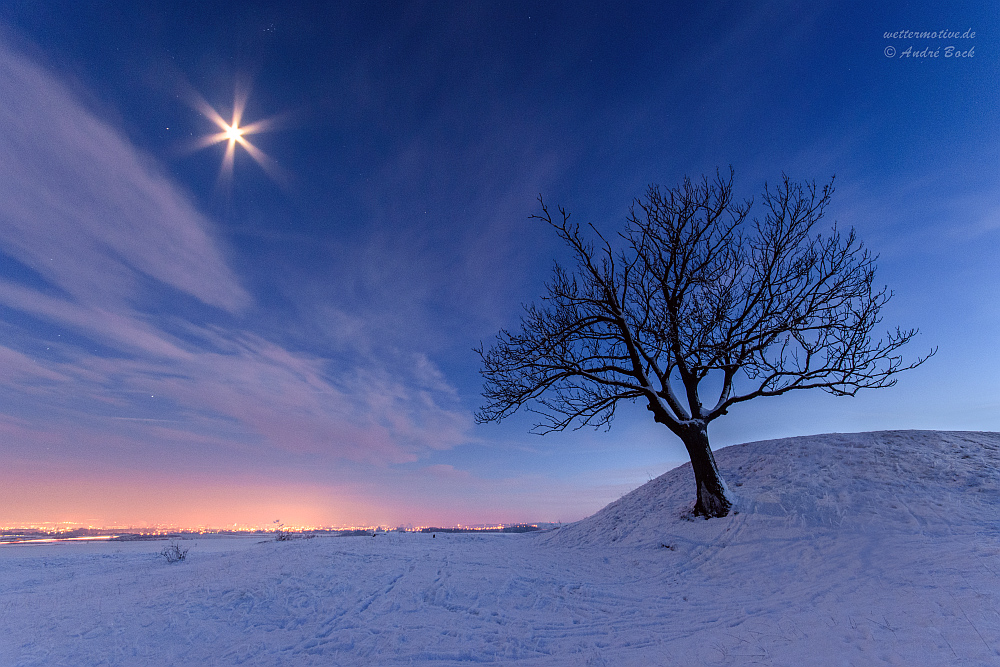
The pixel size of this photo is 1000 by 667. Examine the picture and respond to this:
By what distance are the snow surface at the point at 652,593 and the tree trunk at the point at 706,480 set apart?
0.58 meters

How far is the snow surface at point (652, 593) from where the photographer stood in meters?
6.00

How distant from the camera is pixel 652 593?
9164 millimetres

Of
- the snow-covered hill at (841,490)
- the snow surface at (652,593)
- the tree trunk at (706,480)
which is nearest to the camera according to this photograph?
the snow surface at (652,593)

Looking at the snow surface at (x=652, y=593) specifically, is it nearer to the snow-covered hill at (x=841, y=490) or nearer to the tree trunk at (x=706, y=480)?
the snow-covered hill at (x=841, y=490)

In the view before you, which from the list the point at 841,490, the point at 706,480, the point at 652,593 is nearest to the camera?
the point at 652,593

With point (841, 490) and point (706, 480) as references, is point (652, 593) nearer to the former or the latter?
point (706, 480)

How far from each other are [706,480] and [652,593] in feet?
18.2

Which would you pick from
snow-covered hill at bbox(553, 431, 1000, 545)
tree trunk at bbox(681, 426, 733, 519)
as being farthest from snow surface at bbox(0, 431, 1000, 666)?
tree trunk at bbox(681, 426, 733, 519)

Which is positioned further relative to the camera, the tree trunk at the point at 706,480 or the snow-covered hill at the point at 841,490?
the tree trunk at the point at 706,480

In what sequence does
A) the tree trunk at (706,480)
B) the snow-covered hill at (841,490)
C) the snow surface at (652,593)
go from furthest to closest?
the tree trunk at (706,480) → the snow-covered hill at (841,490) → the snow surface at (652,593)

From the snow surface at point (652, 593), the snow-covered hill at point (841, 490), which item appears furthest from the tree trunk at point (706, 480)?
the snow surface at point (652, 593)

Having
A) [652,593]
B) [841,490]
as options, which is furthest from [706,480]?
[652,593]

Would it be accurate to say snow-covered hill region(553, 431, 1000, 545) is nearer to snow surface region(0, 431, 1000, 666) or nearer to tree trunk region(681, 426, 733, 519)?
snow surface region(0, 431, 1000, 666)

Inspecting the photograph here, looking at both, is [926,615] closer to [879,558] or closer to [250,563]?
[879,558]
